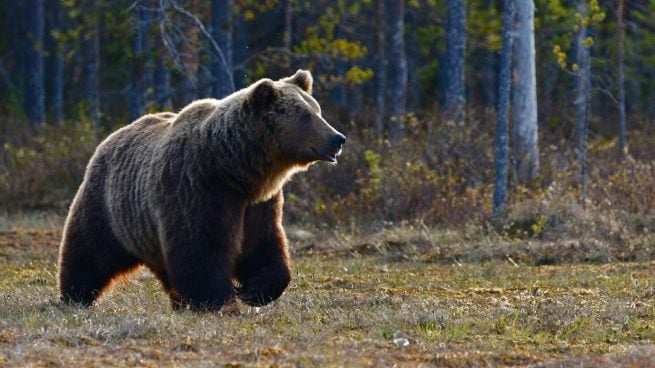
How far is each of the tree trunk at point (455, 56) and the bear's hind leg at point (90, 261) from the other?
40.9 ft

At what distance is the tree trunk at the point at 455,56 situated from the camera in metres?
21.2

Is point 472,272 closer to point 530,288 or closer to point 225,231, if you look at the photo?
point 530,288

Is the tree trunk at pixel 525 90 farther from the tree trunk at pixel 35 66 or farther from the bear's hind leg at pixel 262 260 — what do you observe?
the tree trunk at pixel 35 66

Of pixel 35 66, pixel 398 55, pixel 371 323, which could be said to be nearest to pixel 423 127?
pixel 398 55

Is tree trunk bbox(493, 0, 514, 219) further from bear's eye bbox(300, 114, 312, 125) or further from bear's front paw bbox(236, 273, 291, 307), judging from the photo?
bear's front paw bbox(236, 273, 291, 307)

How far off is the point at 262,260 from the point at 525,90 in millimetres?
9585

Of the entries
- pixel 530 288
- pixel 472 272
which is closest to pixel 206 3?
pixel 472 272

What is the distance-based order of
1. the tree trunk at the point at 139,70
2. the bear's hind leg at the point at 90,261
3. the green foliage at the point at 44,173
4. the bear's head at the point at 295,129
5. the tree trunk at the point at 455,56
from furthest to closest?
the tree trunk at the point at 139,70, the tree trunk at the point at 455,56, the green foliage at the point at 44,173, the bear's hind leg at the point at 90,261, the bear's head at the point at 295,129

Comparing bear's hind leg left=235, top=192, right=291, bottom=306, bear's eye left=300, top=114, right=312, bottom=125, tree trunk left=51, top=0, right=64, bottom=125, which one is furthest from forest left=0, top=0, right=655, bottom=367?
tree trunk left=51, top=0, right=64, bottom=125

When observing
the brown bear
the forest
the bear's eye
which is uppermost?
the bear's eye

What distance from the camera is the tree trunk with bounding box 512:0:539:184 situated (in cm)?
1680

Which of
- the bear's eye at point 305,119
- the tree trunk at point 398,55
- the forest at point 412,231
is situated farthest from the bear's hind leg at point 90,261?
the tree trunk at point 398,55

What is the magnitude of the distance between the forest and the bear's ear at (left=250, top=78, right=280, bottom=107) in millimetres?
1422

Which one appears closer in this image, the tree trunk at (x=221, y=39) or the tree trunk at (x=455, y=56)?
the tree trunk at (x=221, y=39)
